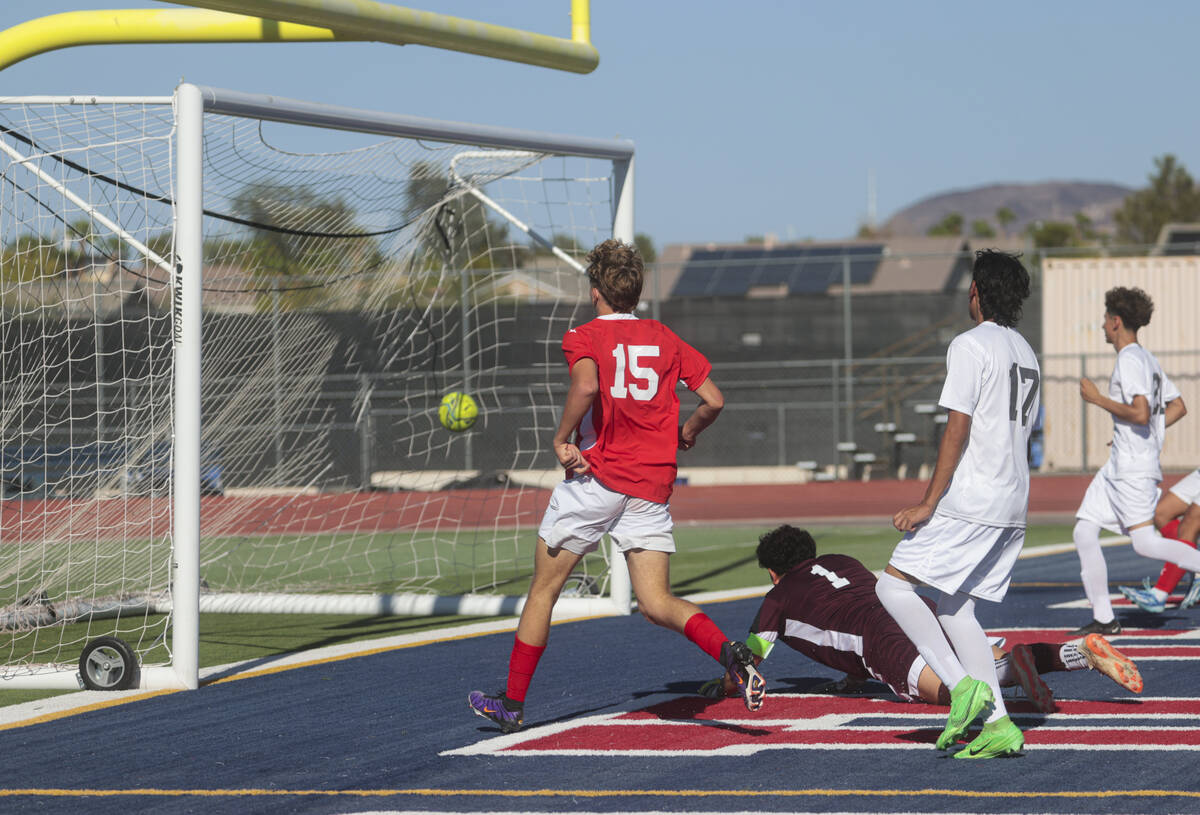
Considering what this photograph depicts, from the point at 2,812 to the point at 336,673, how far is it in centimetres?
310

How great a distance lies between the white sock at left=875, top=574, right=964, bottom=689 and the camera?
5.89 metres

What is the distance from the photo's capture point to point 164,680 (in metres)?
7.90

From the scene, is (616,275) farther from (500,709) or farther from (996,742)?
(996,742)

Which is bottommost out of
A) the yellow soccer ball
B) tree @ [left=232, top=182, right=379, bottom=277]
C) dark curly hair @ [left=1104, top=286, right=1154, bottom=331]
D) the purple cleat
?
the purple cleat

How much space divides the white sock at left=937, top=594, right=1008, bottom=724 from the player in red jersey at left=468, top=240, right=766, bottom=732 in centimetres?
91

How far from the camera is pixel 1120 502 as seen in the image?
9.13 metres

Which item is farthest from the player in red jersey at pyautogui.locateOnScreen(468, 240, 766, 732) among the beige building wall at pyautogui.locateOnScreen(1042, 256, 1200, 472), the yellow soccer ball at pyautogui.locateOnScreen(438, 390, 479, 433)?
the beige building wall at pyautogui.locateOnScreen(1042, 256, 1200, 472)

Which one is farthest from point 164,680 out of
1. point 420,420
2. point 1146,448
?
point 420,420

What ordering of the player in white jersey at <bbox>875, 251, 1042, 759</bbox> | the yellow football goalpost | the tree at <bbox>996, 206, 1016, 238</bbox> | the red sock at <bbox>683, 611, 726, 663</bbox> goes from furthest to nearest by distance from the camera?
the tree at <bbox>996, 206, 1016, 238</bbox>
the yellow football goalpost
the red sock at <bbox>683, 611, 726, 663</bbox>
the player in white jersey at <bbox>875, 251, 1042, 759</bbox>

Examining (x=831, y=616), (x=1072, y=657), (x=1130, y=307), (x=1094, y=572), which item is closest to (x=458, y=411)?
(x=1094, y=572)

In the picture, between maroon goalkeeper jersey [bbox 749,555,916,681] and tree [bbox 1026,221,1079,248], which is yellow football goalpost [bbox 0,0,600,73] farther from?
tree [bbox 1026,221,1079,248]

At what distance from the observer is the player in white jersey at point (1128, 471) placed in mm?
8875

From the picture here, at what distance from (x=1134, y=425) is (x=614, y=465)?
4.31 meters

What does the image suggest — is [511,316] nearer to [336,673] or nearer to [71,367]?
[71,367]
